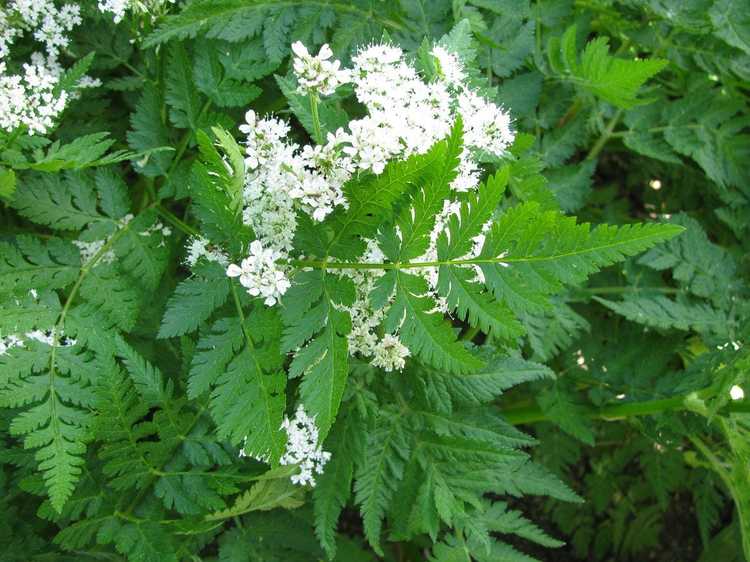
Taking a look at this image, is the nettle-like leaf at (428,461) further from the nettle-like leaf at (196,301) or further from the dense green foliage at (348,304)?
the nettle-like leaf at (196,301)

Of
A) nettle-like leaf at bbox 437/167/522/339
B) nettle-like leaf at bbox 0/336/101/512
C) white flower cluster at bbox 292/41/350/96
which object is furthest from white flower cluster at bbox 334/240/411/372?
nettle-like leaf at bbox 0/336/101/512

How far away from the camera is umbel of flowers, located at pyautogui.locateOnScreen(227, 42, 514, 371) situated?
174 centimetres

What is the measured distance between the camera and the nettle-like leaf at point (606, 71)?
2.55m

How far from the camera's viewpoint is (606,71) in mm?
2633

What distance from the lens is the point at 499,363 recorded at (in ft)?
8.10

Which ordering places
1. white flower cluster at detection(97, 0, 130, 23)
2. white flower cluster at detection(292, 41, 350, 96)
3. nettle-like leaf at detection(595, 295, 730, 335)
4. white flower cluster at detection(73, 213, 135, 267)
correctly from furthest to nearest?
1. nettle-like leaf at detection(595, 295, 730, 335)
2. white flower cluster at detection(73, 213, 135, 267)
3. white flower cluster at detection(97, 0, 130, 23)
4. white flower cluster at detection(292, 41, 350, 96)

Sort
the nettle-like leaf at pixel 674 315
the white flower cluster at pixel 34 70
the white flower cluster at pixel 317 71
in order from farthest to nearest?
1. the nettle-like leaf at pixel 674 315
2. the white flower cluster at pixel 34 70
3. the white flower cluster at pixel 317 71

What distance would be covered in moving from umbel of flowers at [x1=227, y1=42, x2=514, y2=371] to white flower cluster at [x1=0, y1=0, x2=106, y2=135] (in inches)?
31.4

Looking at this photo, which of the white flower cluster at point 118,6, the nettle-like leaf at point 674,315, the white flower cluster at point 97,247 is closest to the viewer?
the white flower cluster at point 118,6

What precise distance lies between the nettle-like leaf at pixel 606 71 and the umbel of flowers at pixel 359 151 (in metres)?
0.69

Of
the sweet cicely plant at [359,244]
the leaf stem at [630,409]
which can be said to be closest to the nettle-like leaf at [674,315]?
the leaf stem at [630,409]

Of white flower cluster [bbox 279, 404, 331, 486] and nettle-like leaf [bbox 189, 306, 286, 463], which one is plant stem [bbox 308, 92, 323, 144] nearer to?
nettle-like leaf [bbox 189, 306, 286, 463]

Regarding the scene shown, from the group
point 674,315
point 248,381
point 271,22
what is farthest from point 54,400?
point 674,315

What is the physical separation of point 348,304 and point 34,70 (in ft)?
4.46
